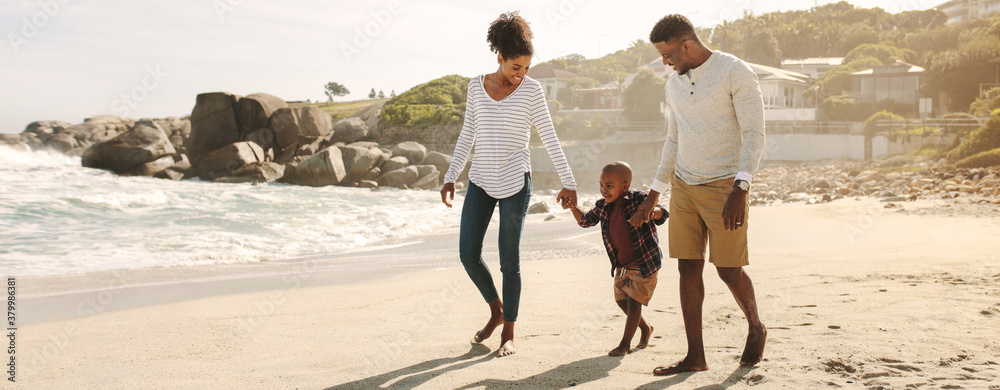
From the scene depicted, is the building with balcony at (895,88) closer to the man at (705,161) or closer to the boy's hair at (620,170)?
the boy's hair at (620,170)

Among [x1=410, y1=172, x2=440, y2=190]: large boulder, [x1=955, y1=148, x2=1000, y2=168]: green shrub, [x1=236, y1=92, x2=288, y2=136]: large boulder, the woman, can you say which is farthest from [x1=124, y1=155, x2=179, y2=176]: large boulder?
the woman

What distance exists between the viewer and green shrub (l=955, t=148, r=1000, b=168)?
1691 cm

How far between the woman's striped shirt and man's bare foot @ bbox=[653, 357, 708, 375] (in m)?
1.06

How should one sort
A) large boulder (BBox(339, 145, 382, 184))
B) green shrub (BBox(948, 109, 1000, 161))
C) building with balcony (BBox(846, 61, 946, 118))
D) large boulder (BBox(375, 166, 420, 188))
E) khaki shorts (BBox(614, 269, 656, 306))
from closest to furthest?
khaki shorts (BBox(614, 269, 656, 306)) → green shrub (BBox(948, 109, 1000, 161)) → large boulder (BBox(375, 166, 420, 188)) → large boulder (BBox(339, 145, 382, 184)) → building with balcony (BBox(846, 61, 946, 118))

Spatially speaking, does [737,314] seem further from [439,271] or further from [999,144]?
[999,144]

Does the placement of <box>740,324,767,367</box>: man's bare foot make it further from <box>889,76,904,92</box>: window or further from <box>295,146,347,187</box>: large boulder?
<box>889,76,904,92</box>: window

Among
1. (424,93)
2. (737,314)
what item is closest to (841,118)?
(424,93)

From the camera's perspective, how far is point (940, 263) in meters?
5.62

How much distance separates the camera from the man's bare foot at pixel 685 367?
10.4 ft

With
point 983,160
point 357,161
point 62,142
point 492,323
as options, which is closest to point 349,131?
point 357,161

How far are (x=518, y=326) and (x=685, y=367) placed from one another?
140 centimetres

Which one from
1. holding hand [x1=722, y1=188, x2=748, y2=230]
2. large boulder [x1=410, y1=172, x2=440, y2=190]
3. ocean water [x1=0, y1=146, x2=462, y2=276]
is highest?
holding hand [x1=722, y1=188, x2=748, y2=230]

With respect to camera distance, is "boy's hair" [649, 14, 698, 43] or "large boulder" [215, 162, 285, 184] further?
"large boulder" [215, 162, 285, 184]

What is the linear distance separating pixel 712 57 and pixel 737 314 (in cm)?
184
